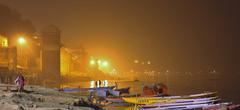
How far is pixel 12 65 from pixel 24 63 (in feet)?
40.0

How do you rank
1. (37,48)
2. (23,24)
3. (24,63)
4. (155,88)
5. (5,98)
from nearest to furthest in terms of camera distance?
(5,98)
(155,88)
(24,63)
(37,48)
(23,24)

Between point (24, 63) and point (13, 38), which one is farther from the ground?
point (13, 38)

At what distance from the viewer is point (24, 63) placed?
87.4 m

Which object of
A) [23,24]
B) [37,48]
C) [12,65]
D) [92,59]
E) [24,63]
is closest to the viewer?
[12,65]

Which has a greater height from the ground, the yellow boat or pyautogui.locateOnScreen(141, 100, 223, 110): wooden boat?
the yellow boat

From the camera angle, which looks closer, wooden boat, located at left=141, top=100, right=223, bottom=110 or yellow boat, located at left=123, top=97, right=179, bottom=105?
wooden boat, located at left=141, top=100, right=223, bottom=110

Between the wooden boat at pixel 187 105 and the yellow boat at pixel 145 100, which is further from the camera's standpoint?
the yellow boat at pixel 145 100

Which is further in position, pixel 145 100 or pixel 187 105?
pixel 145 100

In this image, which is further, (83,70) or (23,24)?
(83,70)

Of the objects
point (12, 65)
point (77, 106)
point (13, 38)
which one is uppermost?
point (13, 38)

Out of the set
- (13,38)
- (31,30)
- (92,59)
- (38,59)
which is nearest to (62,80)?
(38,59)

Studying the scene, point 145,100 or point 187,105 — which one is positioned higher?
point 145,100

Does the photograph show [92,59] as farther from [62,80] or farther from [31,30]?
[62,80]

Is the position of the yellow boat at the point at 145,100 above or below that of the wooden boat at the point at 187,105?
above
